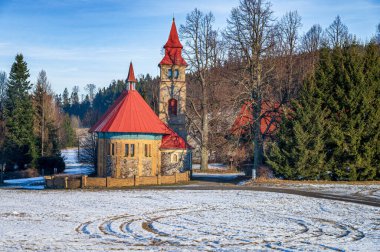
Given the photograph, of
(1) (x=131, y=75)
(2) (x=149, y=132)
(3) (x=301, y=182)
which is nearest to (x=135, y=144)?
(2) (x=149, y=132)

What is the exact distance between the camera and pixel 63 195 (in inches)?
1192

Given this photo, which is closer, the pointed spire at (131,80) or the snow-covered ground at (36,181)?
the snow-covered ground at (36,181)

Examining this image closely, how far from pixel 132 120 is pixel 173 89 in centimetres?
761

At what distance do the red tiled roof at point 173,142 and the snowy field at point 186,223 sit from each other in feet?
47.5

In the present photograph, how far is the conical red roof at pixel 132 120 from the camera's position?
41000 millimetres

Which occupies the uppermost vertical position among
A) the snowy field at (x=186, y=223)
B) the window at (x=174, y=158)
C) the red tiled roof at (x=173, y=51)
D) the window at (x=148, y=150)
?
the red tiled roof at (x=173, y=51)

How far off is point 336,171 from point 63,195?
19.4 meters

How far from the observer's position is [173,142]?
44438 millimetres

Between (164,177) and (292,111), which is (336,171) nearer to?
(292,111)

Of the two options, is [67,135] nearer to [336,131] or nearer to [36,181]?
[36,181]

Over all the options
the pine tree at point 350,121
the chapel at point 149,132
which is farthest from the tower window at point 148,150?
the pine tree at point 350,121

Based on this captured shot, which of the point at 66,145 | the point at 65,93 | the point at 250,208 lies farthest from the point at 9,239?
the point at 65,93

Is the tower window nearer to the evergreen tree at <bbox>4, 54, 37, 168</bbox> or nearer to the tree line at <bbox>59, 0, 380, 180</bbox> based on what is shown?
the tree line at <bbox>59, 0, 380, 180</bbox>

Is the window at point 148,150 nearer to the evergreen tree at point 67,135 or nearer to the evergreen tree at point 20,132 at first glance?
the evergreen tree at point 20,132
